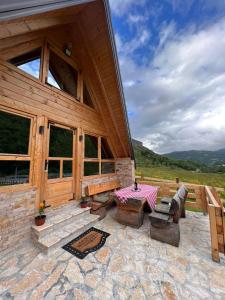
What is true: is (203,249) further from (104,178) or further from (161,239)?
(104,178)

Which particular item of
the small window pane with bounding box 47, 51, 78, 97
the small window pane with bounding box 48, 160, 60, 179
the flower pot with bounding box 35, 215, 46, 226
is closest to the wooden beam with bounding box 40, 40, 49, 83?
the small window pane with bounding box 47, 51, 78, 97

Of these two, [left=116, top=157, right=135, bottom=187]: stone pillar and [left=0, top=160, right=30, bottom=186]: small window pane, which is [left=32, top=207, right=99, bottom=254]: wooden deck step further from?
[left=116, top=157, right=135, bottom=187]: stone pillar

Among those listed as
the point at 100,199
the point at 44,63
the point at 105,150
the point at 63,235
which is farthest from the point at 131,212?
the point at 44,63

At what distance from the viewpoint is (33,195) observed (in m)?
3.25

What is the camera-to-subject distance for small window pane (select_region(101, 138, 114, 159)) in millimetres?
6422

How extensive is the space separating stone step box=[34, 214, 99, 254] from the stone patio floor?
14 cm

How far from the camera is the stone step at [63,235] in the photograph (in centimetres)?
274

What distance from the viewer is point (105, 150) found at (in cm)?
667

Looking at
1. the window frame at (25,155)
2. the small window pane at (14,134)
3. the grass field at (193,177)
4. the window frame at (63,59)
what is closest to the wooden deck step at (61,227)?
the window frame at (25,155)

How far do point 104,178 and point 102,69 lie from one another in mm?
4321

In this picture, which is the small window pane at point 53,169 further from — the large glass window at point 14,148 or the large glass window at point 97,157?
the large glass window at point 97,157

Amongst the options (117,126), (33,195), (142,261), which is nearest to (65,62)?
(117,126)

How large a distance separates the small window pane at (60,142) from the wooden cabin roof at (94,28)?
2108 millimetres

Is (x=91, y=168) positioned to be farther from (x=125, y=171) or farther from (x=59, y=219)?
(x=59, y=219)
